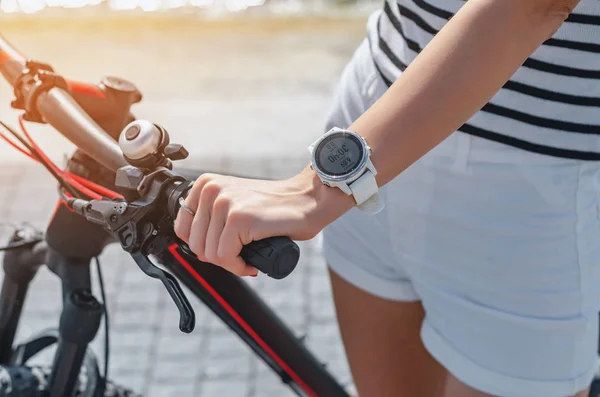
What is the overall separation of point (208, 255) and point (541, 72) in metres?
0.68

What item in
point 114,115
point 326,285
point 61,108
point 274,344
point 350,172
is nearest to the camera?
point 350,172

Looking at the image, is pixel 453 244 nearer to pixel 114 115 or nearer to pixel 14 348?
pixel 114 115

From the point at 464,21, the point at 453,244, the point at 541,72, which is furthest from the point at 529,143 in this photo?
the point at 464,21

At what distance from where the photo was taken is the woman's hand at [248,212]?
120cm

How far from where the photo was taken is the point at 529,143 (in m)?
1.57

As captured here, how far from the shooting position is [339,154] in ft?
4.03

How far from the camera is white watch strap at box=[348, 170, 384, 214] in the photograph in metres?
1.22

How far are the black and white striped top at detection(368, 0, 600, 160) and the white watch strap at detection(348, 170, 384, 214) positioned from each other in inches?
16.7

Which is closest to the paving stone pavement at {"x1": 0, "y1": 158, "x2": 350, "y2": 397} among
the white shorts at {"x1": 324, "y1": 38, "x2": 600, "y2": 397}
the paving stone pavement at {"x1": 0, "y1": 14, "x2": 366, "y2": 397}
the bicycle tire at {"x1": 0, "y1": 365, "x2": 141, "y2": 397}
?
the paving stone pavement at {"x1": 0, "y1": 14, "x2": 366, "y2": 397}

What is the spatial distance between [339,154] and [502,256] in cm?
60

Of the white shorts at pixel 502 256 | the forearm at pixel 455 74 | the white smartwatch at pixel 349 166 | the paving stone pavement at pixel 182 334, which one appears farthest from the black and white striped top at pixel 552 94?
the paving stone pavement at pixel 182 334

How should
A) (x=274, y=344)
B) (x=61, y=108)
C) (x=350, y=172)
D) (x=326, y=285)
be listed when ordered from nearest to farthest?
(x=350, y=172) < (x=61, y=108) < (x=274, y=344) < (x=326, y=285)

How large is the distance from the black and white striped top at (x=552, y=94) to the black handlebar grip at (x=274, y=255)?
568 millimetres

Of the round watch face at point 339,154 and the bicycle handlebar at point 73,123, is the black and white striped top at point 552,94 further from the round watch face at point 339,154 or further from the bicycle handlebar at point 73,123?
the bicycle handlebar at point 73,123
